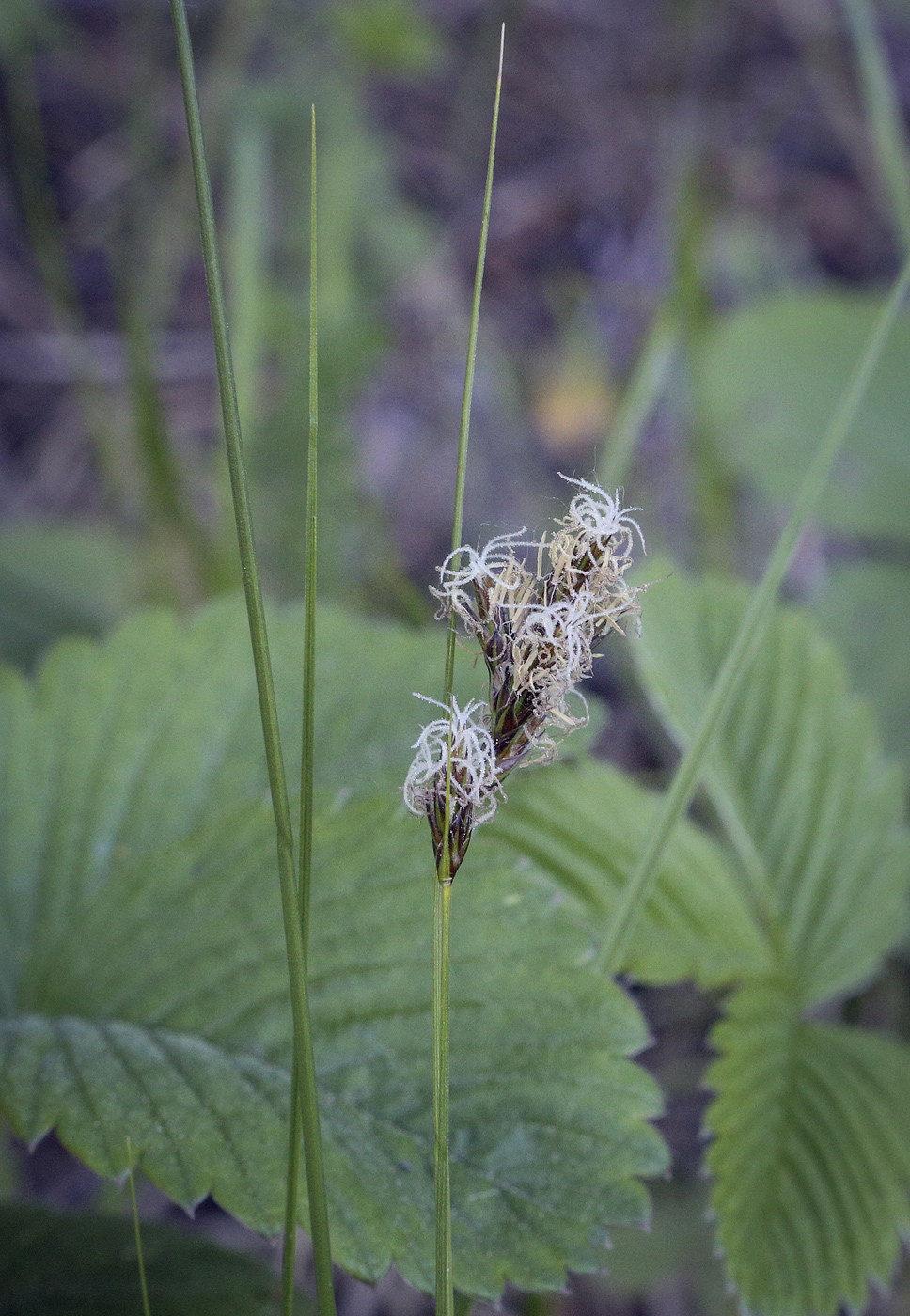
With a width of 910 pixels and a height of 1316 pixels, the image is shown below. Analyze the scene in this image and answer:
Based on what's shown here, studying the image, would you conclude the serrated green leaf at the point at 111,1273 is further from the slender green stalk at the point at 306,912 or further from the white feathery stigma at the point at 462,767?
the white feathery stigma at the point at 462,767

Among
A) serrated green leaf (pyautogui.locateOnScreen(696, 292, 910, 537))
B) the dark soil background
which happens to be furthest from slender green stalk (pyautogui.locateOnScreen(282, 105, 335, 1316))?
serrated green leaf (pyautogui.locateOnScreen(696, 292, 910, 537))

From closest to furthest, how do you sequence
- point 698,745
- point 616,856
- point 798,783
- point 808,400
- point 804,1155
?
1. point 698,745
2. point 804,1155
3. point 616,856
4. point 798,783
5. point 808,400

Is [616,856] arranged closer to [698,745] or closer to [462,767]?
A: [698,745]

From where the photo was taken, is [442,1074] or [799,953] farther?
[799,953]

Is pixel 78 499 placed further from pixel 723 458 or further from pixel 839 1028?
pixel 839 1028

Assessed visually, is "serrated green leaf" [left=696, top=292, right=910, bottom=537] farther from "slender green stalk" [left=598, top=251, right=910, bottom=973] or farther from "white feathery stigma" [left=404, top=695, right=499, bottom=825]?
"white feathery stigma" [left=404, top=695, right=499, bottom=825]

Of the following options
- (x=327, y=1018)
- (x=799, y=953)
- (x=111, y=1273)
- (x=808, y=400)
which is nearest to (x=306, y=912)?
(x=327, y=1018)

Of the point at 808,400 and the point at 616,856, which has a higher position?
the point at 808,400
